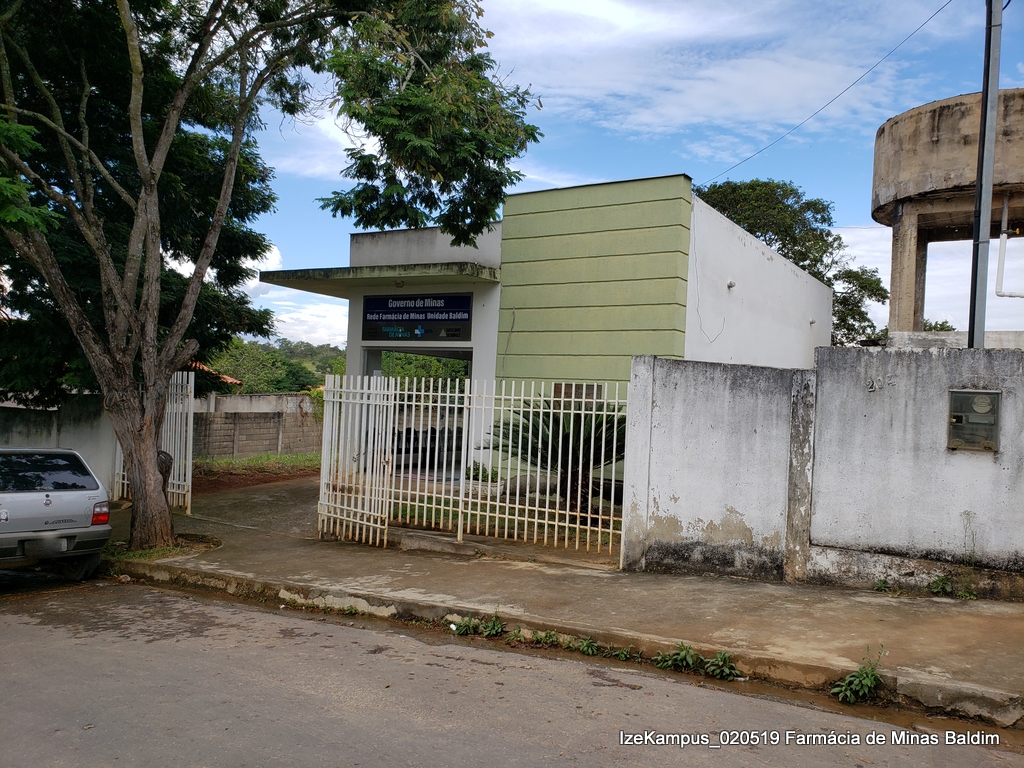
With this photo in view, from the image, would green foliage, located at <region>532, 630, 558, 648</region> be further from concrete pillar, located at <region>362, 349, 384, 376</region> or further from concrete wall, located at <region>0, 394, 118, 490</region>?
concrete wall, located at <region>0, 394, 118, 490</region>

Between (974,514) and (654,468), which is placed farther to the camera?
(654,468)

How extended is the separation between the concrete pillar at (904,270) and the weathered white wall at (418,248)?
8.20 m

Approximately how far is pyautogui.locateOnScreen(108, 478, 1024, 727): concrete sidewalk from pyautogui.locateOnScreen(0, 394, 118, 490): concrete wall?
463cm

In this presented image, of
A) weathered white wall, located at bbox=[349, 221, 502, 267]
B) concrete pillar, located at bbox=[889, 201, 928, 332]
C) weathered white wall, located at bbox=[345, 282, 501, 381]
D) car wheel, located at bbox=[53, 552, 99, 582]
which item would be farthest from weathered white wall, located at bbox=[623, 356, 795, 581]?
concrete pillar, located at bbox=[889, 201, 928, 332]

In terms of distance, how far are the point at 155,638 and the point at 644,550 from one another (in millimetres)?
4239

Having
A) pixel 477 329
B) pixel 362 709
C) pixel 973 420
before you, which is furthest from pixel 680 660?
pixel 477 329

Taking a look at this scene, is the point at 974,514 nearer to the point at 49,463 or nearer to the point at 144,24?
the point at 49,463

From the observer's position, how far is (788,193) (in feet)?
76.1

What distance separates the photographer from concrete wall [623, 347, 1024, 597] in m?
6.02

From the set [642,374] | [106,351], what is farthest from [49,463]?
[642,374]

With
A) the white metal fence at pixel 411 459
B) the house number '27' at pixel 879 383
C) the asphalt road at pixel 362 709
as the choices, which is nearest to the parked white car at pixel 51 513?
the asphalt road at pixel 362 709

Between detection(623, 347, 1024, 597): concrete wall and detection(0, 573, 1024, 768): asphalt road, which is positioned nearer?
detection(0, 573, 1024, 768): asphalt road

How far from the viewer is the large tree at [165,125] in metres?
8.44

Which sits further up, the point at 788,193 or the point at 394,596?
the point at 788,193
